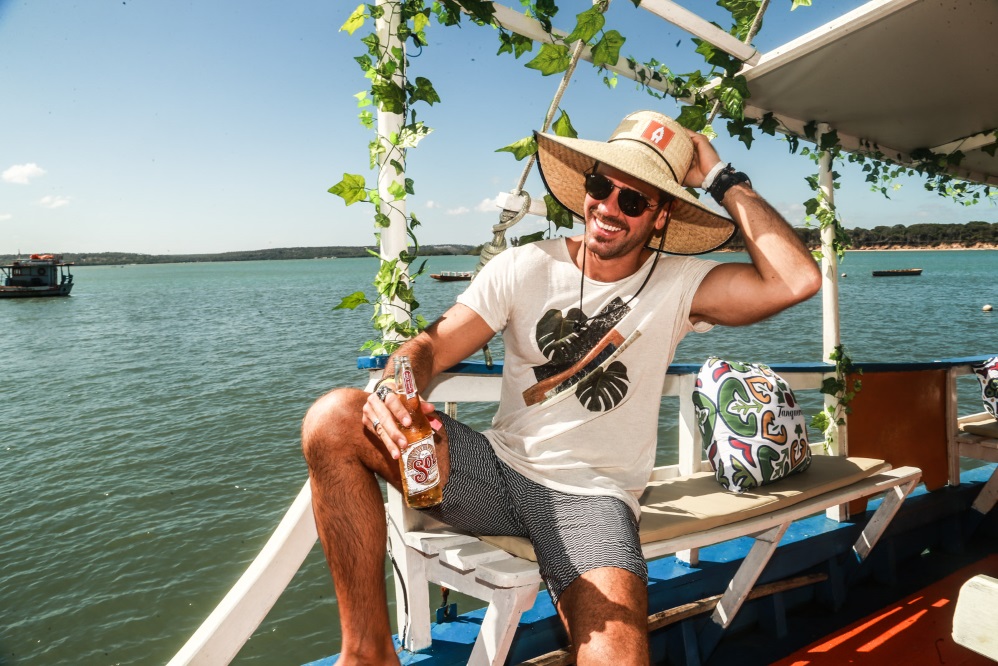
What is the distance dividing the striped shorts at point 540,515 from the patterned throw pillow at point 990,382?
329 cm

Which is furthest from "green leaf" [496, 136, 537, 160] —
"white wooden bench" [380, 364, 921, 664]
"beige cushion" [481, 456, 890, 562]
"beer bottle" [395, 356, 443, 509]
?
"beige cushion" [481, 456, 890, 562]

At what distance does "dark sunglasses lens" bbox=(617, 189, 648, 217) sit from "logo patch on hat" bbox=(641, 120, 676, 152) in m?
0.22

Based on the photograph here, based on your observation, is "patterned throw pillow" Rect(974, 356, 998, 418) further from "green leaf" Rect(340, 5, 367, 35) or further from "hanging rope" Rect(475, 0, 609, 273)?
"green leaf" Rect(340, 5, 367, 35)

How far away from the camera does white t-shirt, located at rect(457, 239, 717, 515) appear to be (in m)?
2.02

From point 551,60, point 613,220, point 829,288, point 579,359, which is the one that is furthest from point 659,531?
point 829,288

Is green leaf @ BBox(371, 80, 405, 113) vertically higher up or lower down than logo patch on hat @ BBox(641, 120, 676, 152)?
higher up

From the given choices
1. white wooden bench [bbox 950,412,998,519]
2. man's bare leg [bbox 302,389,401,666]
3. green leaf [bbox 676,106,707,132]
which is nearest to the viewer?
man's bare leg [bbox 302,389,401,666]

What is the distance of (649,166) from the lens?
2043mm

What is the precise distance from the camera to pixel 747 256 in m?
2.15

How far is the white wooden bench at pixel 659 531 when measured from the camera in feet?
Answer: 5.89

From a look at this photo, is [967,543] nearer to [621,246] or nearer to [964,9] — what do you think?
[964,9]

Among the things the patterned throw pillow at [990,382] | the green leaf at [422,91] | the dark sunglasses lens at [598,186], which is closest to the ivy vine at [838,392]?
the patterned throw pillow at [990,382]

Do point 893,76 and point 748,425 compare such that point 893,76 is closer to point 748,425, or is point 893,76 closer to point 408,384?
point 748,425

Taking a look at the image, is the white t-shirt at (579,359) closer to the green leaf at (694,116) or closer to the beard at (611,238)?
the beard at (611,238)
